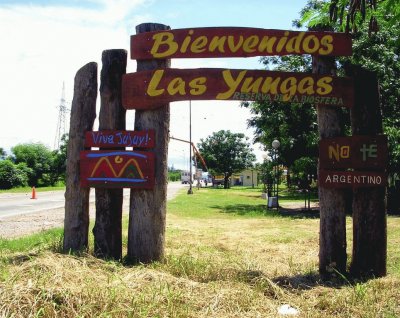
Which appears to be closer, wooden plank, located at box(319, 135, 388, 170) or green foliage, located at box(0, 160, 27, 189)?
wooden plank, located at box(319, 135, 388, 170)

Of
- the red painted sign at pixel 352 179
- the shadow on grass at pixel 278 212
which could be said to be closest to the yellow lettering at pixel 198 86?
the red painted sign at pixel 352 179

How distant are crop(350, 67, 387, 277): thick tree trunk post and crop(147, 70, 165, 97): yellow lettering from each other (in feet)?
9.15

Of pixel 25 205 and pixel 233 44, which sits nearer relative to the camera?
pixel 233 44

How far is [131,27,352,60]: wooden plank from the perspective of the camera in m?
5.86

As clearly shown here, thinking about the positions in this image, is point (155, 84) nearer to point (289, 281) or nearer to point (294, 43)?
point (294, 43)

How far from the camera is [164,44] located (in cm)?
600

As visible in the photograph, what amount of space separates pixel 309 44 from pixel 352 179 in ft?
6.59

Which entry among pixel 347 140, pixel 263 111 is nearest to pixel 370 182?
pixel 347 140

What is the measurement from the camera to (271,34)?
5.86 m

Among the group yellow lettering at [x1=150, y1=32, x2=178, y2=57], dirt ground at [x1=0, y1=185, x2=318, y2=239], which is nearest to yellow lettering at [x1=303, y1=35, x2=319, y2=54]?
yellow lettering at [x1=150, y1=32, x2=178, y2=57]

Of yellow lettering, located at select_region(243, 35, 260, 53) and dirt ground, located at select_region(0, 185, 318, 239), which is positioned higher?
yellow lettering, located at select_region(243, 35, 260, 53)

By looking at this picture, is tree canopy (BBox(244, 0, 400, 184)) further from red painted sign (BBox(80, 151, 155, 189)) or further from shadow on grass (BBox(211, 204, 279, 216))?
red painted sign (BBox(80, 151, 155, 189))

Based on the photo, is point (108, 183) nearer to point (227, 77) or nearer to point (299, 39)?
point (227, 77)

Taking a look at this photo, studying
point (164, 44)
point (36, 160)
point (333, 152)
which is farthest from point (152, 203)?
point (36, 160)
